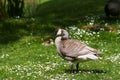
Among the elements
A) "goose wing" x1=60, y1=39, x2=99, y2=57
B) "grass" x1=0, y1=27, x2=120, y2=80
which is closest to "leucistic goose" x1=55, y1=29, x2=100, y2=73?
"goose wing" x1=60, y1=39, x2=99, y2=57

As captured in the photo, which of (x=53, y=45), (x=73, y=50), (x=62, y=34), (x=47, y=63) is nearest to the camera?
(x=73, y=50)

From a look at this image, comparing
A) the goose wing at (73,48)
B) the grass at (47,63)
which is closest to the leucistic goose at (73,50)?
the goose wing at (73,48)

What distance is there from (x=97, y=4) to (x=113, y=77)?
21915 millimetres

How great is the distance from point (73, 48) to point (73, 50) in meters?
0.09

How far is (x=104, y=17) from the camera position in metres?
29.6

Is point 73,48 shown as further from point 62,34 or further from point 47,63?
point 47,63

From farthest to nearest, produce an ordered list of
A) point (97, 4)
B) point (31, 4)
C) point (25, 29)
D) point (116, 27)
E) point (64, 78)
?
point (97, 4) → point (31, 4) → point (25, 29) → point (116, 27) → point (64, 78)

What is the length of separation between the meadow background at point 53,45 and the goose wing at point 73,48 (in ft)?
2.62

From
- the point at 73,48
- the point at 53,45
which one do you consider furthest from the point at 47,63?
the point at 53,45

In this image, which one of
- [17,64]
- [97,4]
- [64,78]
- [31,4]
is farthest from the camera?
[97,4]

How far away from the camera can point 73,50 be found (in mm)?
16000

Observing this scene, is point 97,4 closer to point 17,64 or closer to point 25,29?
point 25,29

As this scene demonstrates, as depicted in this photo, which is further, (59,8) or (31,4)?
(59,8)

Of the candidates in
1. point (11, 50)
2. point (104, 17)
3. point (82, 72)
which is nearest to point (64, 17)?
point (104, 17)
